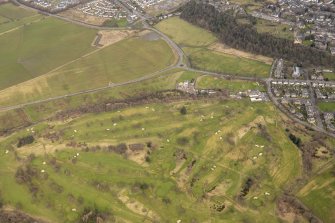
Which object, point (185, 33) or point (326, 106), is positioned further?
point (185, 33)

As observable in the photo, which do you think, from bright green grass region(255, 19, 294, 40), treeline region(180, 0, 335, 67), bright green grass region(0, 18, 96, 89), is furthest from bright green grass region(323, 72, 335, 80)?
bright green grass region(0, 18, 96, 89)

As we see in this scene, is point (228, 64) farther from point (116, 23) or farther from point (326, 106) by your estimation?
point (116, 23)

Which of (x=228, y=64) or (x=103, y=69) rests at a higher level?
(x=228, y=64)

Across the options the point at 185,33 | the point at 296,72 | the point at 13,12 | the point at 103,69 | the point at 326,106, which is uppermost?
the point at 296,72

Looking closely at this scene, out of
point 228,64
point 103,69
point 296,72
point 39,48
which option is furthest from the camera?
point 39,48

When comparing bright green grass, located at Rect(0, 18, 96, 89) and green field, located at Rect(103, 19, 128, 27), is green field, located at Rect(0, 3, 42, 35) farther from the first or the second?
green field, located at Rect(103, 19, 128, 27)

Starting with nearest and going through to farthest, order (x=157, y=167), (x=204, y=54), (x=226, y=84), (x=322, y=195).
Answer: (x=322, y=195), (x=157, y=167), (x=226, y=84), (x=204, y=54)

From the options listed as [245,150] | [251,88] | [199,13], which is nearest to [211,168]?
[245,150]

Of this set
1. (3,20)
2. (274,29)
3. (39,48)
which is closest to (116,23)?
(39,48)
